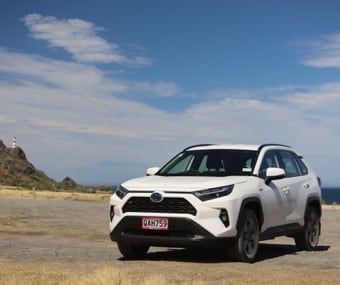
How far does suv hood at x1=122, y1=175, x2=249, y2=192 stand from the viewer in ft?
33.5

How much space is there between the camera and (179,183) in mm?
10344

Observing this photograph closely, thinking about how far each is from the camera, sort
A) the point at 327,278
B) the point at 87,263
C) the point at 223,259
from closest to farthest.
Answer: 1. the point at 327,278
2. the point at 87,263
3. the point at 223,259

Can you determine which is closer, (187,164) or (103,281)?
(103,281)

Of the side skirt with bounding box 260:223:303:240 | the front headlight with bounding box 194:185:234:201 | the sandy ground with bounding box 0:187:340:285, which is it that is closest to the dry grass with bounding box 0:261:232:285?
the sandy ground with bounding box 0:187:340:285

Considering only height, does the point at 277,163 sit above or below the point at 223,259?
above

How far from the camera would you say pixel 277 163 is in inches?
→ 489

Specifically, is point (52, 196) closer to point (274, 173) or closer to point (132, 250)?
point (132, 250)

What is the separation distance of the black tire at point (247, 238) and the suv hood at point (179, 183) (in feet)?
1.88

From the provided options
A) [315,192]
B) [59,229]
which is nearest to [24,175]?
[59,229]

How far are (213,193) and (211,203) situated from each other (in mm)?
179

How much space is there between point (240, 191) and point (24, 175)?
8795 centimetres

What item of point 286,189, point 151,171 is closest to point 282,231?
point 286,189

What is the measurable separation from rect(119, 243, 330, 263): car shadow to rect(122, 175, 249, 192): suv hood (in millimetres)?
1213

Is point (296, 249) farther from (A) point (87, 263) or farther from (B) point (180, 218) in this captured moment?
(A) point (87, 263)
